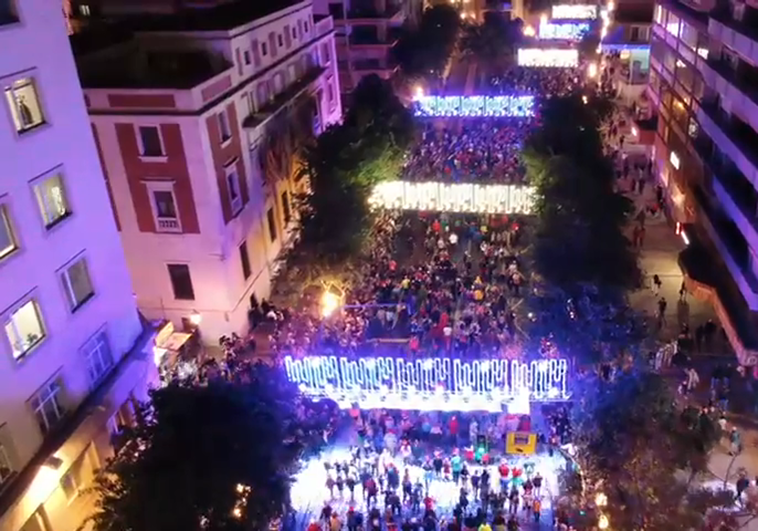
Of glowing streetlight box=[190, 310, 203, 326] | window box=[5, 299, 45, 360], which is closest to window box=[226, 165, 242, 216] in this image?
glowing streetlight box=[190, 310, 203, 326]

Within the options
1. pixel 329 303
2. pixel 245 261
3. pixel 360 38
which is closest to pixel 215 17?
pixel 245 261

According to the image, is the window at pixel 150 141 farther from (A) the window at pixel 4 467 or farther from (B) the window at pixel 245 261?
(A) the window at pixel 4 467

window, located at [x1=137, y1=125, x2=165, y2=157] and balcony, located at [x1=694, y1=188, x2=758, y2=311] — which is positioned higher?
window, located at [x1=137, y1=125, x2=165, y2=157]

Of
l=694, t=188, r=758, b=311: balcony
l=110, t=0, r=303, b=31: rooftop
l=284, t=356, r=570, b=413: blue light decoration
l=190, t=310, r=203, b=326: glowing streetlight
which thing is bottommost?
l=190, t=310, r=203, b=326: glowing streetlight

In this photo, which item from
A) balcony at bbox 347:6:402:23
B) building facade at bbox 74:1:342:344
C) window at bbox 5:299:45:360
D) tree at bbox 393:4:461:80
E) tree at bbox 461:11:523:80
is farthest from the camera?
tree at bbox 461:11:523:80

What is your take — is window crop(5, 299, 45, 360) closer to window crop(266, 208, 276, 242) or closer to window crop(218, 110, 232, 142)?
window crop(218, 110, 232, 142)

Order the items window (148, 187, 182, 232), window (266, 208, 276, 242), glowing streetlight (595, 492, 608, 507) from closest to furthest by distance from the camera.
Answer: glowing streetlight (595, 492, 608, 507)
window (148, 187, 182, 232)
window (266, 208, 276, 242)
